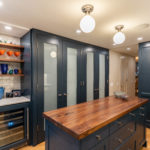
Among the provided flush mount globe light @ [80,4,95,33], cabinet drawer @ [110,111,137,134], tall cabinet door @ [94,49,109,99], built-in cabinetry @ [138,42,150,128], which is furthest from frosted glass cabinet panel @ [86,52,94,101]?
flush mount globe light @ [80,4,95,33]

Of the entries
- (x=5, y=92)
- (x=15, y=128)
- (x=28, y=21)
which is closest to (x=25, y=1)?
(x=28, y=21)

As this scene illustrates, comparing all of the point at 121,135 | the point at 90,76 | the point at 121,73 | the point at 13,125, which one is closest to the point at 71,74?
the point at 90,76

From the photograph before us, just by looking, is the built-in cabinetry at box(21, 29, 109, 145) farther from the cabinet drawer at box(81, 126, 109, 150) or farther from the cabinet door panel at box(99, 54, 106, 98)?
the cabinet drawer at box(81, 126, 109, 150)

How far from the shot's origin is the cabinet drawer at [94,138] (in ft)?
3.46

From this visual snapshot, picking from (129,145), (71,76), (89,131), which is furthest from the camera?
(71,76)

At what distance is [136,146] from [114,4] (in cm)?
235

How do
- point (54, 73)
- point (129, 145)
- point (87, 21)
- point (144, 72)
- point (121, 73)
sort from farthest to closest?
point (121, 73), point (144, 72), point (54, 73), point (129, 145), point (87, 21)

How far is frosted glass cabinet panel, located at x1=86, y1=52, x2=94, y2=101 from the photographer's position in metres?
3.50

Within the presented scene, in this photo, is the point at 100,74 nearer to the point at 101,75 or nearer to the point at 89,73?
the point at 101,75

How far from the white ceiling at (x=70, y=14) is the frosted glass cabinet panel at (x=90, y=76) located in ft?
4.24

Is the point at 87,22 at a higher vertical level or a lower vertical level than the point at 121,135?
higher

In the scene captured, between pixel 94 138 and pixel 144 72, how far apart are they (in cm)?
300

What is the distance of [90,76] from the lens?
3590 mm

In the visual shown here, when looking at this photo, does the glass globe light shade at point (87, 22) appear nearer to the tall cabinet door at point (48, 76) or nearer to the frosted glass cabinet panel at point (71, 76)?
the tall cabinet door at point (48, 76)
